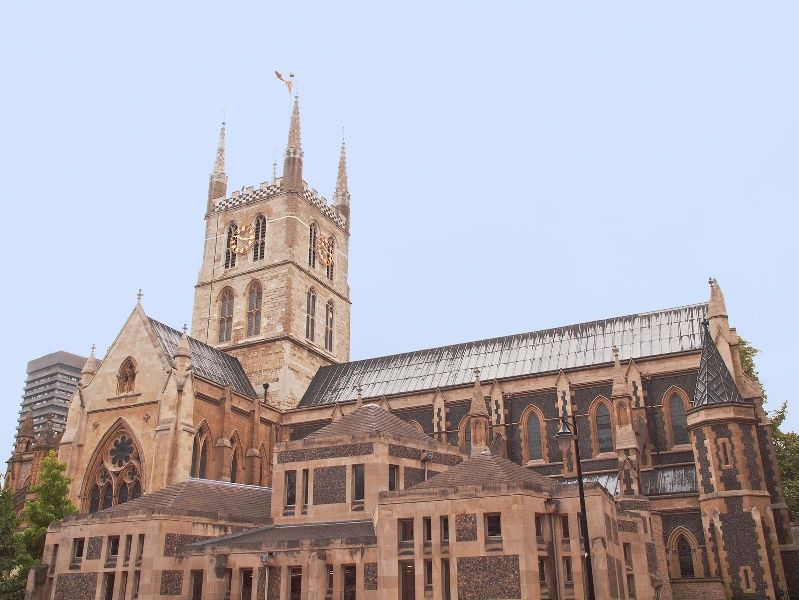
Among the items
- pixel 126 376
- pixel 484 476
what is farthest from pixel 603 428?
pixel 126 376

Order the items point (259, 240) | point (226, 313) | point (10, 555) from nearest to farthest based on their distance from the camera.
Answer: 1. point (10, 555)
2. point (226, 313)
3. point (259, 240)

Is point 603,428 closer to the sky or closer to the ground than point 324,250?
closer to the ground

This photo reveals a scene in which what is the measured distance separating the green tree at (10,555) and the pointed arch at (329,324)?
1180 inches

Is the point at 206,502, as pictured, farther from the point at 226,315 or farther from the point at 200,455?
the point at 226,315

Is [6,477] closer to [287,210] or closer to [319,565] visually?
[287,210]

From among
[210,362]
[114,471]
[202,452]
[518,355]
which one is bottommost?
[114,471]

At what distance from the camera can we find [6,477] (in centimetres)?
6406

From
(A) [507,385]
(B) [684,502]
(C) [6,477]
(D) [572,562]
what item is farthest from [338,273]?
(D) [572,562]

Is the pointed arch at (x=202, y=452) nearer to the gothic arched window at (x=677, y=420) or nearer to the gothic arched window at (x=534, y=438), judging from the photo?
the gothic arched window at (x=534, y=438)

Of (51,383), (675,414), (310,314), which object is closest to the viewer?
(675,414)

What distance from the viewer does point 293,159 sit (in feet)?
215

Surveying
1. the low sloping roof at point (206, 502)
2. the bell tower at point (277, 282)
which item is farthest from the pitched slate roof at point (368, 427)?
the bell tower at point (277, 282)

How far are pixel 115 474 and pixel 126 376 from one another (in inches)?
243

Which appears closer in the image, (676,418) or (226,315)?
(676,418)
